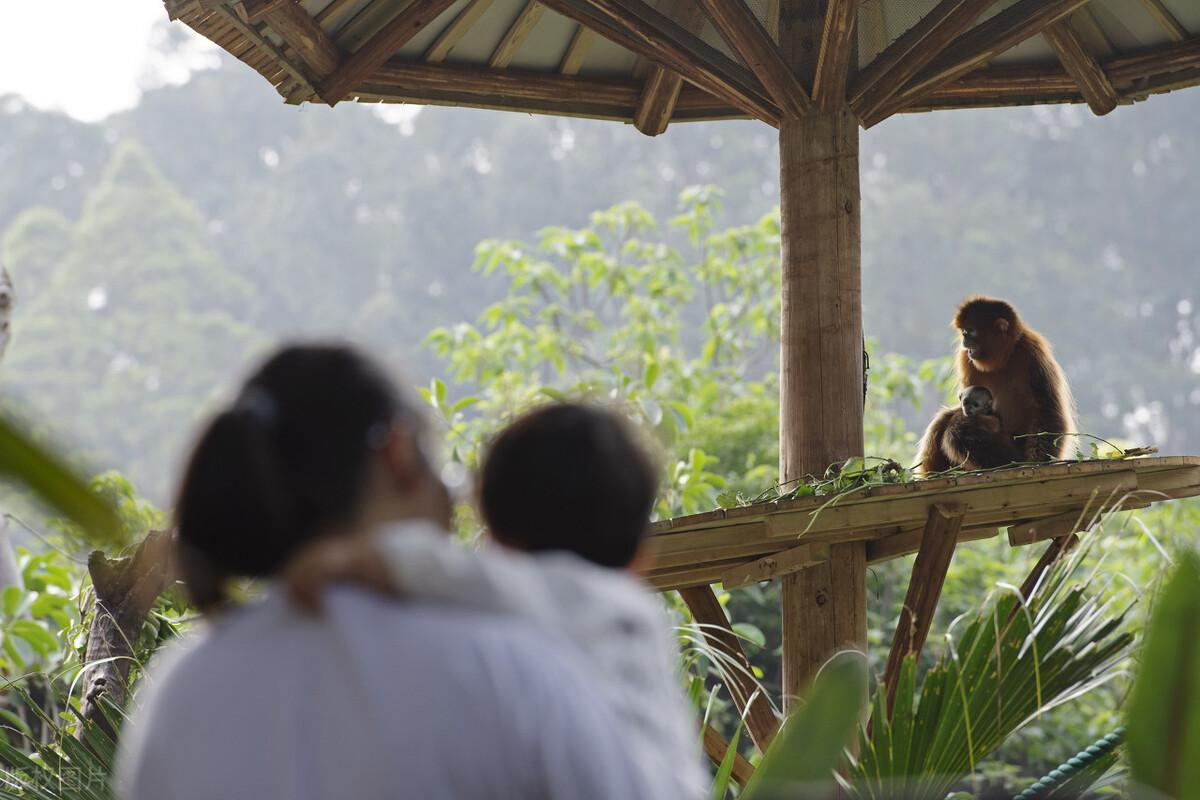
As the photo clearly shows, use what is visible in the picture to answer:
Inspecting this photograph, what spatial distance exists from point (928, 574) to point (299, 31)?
7.21 ft

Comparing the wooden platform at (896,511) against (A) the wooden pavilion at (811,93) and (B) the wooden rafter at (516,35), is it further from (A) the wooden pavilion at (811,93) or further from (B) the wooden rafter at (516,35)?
(B) the wooden rafter at (516,35)

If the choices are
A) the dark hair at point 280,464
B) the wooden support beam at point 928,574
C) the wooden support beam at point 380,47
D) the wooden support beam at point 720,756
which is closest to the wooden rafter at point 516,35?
the wooden support beam at point 380,47

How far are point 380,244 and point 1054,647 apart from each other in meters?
30.2

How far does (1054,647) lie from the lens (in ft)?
6.44

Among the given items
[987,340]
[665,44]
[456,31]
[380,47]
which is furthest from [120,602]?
[987,340]

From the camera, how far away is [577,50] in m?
4.23

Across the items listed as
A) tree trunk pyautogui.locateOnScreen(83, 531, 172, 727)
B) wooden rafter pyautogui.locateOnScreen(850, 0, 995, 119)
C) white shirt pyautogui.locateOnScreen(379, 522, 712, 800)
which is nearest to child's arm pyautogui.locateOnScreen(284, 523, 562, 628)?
white shirt pyautogui.locateOnScreen(379, 522, 712, 800)

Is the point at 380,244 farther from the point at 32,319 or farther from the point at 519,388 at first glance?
the point at 519,388

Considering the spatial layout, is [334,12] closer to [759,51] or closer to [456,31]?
[456,31]

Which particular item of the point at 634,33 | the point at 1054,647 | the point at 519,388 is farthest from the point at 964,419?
the point at 519,388

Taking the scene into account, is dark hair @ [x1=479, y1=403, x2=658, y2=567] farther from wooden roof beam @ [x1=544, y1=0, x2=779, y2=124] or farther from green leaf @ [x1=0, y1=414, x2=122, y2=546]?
wooden roof beam @ [x1=544, y1=0, x2=779, y2=124]

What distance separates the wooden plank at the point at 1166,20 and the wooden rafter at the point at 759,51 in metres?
1.08

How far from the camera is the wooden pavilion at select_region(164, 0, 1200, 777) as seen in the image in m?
3.14

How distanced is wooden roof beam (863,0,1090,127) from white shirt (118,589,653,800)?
2.99 meters
